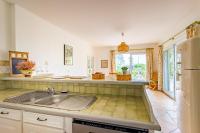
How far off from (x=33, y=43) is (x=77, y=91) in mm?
2117

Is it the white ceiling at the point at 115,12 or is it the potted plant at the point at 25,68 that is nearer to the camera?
the potted plant at the point at 25,68

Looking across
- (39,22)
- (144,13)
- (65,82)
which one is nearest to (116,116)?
(65,82)

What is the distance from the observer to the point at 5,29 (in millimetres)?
2621

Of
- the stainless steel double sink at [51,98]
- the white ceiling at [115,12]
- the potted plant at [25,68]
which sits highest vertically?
the white ceiling at [115,12]

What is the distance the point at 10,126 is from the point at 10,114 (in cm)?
13

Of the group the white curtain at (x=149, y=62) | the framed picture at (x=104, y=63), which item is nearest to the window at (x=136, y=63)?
the white curtain at (x=149, y=62)

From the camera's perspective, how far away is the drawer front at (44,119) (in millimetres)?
1216

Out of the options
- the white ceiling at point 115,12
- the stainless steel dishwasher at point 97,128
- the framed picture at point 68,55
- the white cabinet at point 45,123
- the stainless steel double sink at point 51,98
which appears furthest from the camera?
the framed picture at point 68,55

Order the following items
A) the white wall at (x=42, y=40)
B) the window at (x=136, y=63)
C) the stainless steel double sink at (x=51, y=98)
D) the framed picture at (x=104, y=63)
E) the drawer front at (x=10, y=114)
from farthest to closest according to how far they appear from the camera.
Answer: the framed picture at (x=104, y=63)
the window at (x=136, y=63)
the white wall at (x=42, y=40)
the stainless steel double sink at (x=51, y=98)
the drawer front at (x=10, y=114)

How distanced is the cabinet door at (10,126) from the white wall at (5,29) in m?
1.45

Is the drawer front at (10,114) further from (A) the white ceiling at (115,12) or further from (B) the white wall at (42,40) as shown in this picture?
(A) the white ceiling at (115,12)

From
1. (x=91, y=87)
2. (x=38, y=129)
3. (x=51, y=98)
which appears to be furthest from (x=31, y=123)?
(x=91, y=87)

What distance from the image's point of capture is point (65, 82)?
6.27 feet

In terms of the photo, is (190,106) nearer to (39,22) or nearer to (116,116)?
(116,116)
